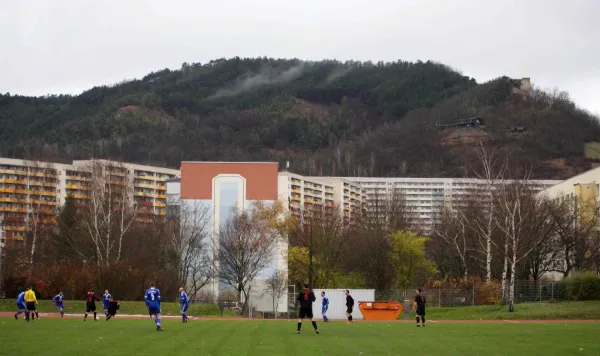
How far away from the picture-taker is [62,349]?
80.0 ft

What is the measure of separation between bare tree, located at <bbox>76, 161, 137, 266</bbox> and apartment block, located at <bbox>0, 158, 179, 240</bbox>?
10.8 inches

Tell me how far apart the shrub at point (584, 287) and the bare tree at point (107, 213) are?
36.7 m

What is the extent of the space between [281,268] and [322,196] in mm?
85286

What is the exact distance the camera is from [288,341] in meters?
28.7

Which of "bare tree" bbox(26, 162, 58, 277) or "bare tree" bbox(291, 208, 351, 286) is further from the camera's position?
"bare tree" bbox(26, 162, 58, 277)

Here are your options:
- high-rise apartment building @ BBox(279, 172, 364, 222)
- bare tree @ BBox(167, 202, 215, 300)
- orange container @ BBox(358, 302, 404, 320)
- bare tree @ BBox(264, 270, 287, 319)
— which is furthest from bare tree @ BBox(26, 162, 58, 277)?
high-rise apartment building @ BBox(279, 172, 364, 222)

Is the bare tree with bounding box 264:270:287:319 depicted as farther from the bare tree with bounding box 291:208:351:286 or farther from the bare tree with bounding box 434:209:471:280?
the bare tree with bounding box 434:209:471:280

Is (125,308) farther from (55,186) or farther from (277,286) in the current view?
(55,186)

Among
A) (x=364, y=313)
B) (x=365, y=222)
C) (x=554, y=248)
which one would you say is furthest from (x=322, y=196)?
(x=364, y=313)

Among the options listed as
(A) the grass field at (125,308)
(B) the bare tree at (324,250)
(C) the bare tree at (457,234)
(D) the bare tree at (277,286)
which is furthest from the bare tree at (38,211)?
(C) the bare tree at (457,234)

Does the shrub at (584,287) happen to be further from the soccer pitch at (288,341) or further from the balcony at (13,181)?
the balcony at (13,181)

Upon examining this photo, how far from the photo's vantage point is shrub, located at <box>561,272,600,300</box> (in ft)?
188

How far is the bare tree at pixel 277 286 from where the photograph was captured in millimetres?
83225

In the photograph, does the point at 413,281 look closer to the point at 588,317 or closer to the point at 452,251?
the point at 452,251
